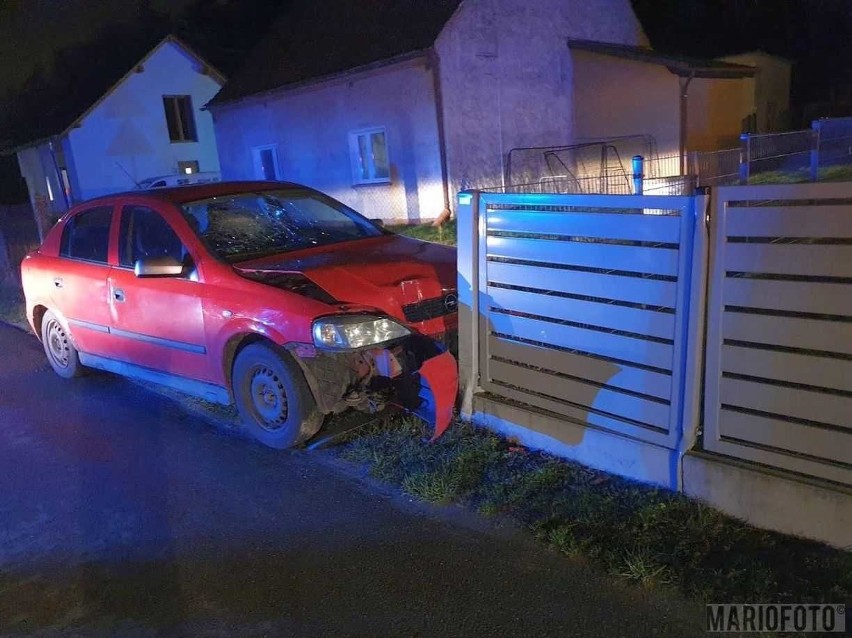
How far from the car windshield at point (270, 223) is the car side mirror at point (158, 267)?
29 centimetres

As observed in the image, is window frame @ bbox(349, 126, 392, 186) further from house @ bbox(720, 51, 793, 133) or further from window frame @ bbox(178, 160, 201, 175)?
house @ bbox(720, 51, 793, 133)

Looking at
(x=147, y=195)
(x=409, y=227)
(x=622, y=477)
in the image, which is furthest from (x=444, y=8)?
(x=622, y=477)

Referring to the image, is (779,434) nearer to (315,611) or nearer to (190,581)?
(315,611)

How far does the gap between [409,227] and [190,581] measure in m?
11.7

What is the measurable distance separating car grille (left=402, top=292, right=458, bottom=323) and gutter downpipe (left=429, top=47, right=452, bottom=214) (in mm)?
9308

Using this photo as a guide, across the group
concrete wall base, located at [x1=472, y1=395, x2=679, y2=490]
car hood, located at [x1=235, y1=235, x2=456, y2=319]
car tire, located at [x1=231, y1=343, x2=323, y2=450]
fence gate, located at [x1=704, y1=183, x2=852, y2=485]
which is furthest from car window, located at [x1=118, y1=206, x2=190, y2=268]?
fence gate, located at [x1=704, y1=183, x2=852, y2=485]

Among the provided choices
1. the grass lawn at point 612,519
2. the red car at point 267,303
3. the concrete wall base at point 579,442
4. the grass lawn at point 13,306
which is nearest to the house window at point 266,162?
the grass lawn at point 13,306

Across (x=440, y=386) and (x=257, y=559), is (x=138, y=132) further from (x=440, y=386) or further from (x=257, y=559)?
(x=257, y=559)

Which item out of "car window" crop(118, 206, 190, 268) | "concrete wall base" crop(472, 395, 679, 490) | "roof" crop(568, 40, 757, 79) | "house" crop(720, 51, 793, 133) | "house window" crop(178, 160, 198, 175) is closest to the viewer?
"concrete wall base" crop(472, 395, 679, 490)

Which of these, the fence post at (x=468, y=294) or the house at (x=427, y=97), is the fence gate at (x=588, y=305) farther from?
the house at (x=427, y=97)

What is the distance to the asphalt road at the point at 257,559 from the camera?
298 centimetres

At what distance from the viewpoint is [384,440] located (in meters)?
4.67

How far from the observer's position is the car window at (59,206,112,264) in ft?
19.9

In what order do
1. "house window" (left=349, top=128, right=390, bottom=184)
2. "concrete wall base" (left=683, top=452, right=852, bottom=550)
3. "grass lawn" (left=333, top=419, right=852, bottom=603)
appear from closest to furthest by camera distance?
"grass lawn" (left=333, top=419, right=852, bottom=603), "concrete wall base" (left=683, top=452, right=852, bottom=550), "house window" (left=349, top=128, right=390, bottom=184)
